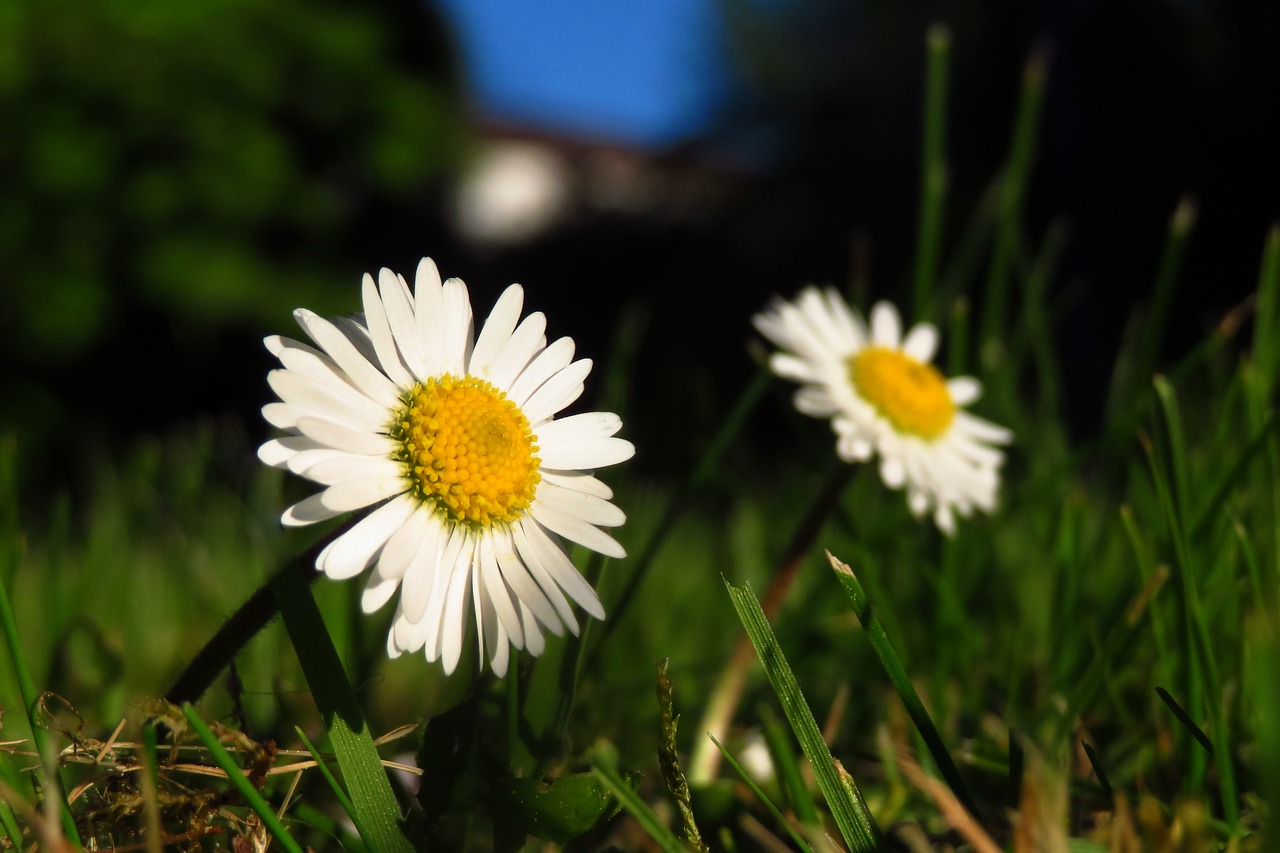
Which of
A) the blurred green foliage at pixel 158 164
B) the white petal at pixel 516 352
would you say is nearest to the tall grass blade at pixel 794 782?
the white petal at pixel 516 352

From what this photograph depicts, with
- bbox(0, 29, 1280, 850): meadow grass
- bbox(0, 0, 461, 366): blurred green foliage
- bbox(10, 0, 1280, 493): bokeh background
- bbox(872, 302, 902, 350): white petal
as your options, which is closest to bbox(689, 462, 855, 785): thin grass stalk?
bbox(0, 29, 1280, 850): meadow grass

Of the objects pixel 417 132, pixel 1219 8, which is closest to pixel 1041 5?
pixel 1219 8

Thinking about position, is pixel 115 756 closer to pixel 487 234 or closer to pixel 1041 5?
pixel 1041 5

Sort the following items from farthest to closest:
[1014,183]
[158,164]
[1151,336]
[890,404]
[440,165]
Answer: [440,165] < [158,164] < [1014,183] < [1151,336] < [890,404]

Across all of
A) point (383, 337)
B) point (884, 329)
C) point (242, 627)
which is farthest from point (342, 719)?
point (884, 329)

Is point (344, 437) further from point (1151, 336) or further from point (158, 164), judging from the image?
point (158, 164)

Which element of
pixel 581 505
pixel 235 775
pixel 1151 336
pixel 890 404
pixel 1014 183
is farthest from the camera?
pixel 1014 183

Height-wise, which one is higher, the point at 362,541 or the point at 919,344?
the point at 919,344

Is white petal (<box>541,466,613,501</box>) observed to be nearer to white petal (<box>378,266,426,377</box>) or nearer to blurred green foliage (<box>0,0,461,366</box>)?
white petal (<box>378,266,426,377</box>)
